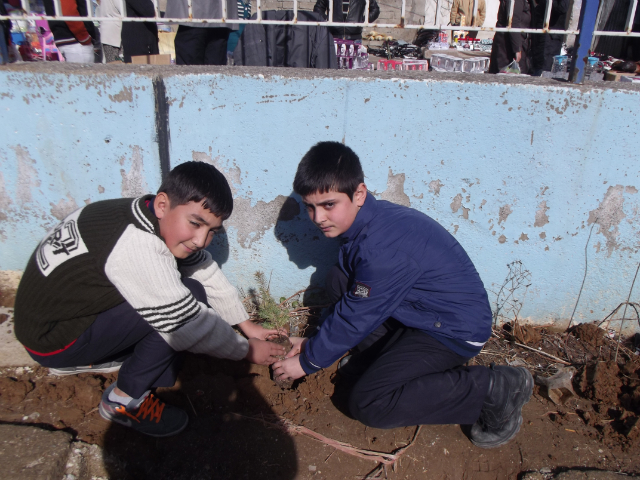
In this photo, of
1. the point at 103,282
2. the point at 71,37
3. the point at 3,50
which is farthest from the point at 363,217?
the point at 71,37

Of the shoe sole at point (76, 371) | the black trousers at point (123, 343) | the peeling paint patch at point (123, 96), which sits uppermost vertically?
the peeling paint patch at point (123, 96)

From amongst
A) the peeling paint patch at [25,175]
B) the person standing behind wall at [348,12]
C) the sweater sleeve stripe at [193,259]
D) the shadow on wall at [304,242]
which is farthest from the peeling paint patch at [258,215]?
the person standing behind wall at [348,12]

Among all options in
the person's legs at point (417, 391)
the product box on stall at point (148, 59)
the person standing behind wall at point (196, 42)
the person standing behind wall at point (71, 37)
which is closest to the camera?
the person's legs at point (417, 391)

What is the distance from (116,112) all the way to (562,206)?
2.30 metres

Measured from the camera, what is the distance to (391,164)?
2369 mm

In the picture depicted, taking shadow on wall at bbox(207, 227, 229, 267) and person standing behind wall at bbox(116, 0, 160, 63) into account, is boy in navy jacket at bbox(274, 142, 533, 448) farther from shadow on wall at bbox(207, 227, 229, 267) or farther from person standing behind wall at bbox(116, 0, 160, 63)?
person standing behind wall at bbox(116, 0, 160, 63)

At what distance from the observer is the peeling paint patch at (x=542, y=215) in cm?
238

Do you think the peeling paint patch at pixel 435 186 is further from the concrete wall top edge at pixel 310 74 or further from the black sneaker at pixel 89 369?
the black sneaker at pixel 89 369

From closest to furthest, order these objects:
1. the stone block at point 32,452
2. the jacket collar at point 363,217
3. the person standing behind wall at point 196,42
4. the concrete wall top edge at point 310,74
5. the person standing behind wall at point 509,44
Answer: the stone block at point 32,452, the jacket collar at point 363,217, the concrete wall top edge at point 310,74, the person standing behind wall at point 196,42, the person standing behind wall at point 509,44

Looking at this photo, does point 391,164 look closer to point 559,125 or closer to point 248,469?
point 559,125

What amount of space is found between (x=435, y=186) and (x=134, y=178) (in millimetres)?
1573

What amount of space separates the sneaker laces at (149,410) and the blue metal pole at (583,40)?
2.41 meters

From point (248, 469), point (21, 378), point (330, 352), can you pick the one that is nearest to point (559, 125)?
point (330, 352)

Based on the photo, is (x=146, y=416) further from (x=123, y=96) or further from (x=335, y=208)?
(x=123, y=96)
